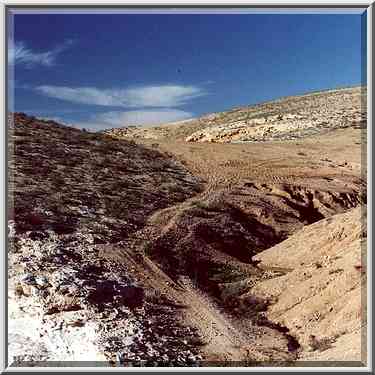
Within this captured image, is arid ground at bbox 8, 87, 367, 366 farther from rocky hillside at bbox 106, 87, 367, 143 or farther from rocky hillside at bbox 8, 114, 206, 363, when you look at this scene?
rocky hillside at bbox 106, 87, 367, 143

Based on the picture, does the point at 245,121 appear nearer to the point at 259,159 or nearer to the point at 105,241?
the point at 259,159

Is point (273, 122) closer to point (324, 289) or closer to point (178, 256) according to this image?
point (178, 256)

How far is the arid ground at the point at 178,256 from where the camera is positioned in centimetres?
716

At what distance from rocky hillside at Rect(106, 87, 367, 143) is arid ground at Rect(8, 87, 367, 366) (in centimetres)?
423

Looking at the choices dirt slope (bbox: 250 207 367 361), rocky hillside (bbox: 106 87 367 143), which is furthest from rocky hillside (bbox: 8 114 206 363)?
rocky hillside (bbox: 106 87 367 143)

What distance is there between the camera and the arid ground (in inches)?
282

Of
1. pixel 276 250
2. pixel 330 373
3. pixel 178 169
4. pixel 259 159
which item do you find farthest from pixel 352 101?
pixel 330 373

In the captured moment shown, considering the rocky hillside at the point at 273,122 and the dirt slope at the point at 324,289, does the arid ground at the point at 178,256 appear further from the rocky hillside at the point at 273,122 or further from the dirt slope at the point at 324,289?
the rocky hillside at the point at 273,122

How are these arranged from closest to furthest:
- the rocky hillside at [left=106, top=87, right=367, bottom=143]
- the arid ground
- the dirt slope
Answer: the arid ground, the dirt slope, the rocky hillside at [left=106, top=87, right=367, bottom=143]

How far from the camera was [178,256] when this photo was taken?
9266 millimetres

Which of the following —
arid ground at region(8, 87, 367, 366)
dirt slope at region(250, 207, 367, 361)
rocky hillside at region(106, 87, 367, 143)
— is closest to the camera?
arid ground at region(8, 87, 367, 366)

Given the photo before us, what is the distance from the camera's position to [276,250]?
32.9 ft

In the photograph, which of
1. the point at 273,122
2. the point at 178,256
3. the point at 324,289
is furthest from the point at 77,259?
the point at 273,122

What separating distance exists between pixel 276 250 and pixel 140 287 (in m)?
2.82
